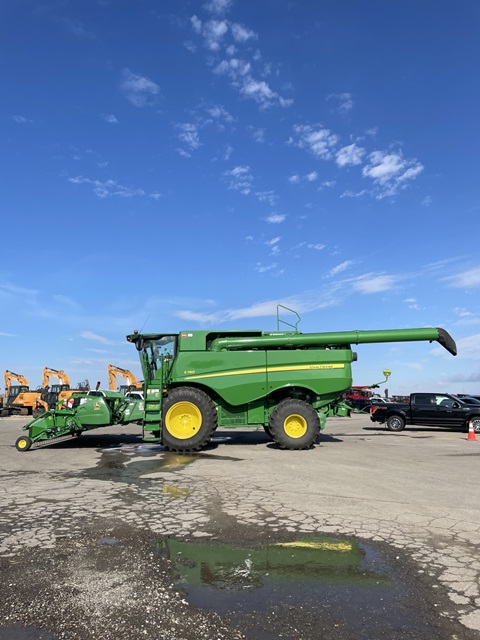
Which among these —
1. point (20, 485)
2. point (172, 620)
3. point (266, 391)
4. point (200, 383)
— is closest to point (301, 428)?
point (266, 391)

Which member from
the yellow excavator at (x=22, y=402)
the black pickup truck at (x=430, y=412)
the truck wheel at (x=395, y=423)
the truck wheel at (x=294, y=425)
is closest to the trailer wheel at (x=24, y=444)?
the truck wheel at (x=294, y=425)

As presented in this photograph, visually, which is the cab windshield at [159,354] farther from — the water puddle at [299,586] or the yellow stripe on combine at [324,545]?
the yellow stripe on combine at [324,545]

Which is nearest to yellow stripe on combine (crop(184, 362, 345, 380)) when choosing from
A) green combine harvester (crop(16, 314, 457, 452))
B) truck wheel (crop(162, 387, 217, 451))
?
green combine harvester (crop(16, 314, 457, 452))

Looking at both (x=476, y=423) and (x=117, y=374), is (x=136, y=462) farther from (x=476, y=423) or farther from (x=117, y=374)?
(x=117, y=374)

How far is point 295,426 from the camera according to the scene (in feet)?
40.5

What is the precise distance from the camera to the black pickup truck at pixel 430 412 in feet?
64.2

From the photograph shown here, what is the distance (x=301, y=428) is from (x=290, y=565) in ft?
27.0

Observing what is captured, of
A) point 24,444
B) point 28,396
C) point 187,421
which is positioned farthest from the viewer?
point 28,396

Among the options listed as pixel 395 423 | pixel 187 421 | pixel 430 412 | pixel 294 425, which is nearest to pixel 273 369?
pixel 294 425

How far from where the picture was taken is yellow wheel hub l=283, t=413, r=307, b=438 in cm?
1225

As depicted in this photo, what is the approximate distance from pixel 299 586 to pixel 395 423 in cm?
1849

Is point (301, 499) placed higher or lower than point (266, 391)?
lower

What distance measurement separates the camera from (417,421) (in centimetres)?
2045

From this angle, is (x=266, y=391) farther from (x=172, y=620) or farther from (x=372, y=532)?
(x=172, y=620)
